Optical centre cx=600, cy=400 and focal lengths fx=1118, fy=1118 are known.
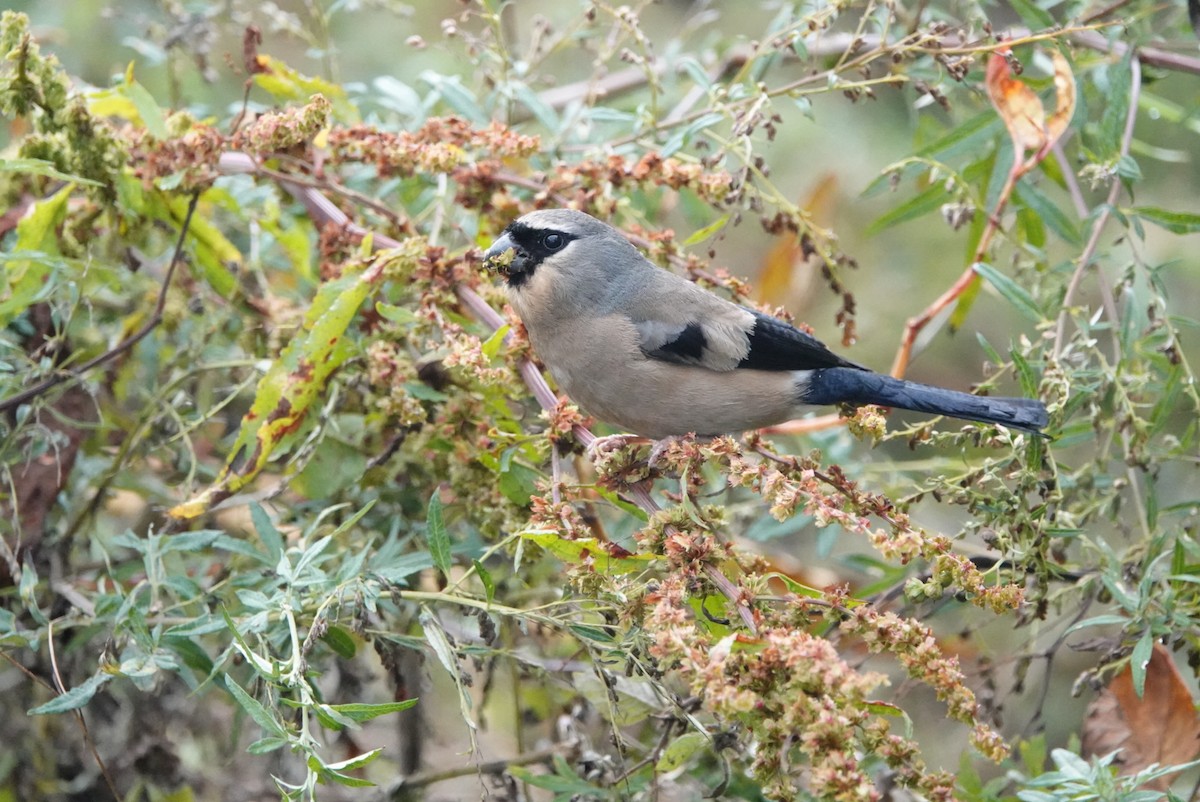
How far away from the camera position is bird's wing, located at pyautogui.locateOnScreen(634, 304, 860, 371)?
10.2ft

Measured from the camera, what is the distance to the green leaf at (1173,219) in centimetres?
310

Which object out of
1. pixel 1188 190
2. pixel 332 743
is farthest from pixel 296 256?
pixel 1188 190

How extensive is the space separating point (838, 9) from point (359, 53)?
3313 mm

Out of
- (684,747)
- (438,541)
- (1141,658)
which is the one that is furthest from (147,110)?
(1141,658)

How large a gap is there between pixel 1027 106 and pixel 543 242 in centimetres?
141

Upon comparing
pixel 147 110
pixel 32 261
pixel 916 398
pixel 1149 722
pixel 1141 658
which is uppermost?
pixel 147 110

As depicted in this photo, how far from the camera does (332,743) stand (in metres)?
3.65

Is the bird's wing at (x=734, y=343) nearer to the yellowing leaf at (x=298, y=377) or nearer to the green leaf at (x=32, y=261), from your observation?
the yellowing leaf at (x=298, y=377)

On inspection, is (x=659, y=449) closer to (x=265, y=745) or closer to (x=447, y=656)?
(x=447, y=656)

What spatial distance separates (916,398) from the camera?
296cm

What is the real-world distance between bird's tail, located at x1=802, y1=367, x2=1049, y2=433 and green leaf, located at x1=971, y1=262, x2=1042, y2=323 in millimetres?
286

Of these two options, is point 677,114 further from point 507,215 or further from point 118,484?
point 118,484

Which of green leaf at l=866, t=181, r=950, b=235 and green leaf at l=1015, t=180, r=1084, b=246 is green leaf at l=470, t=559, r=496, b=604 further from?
green leaf at l=1015, t=180, r=1084, b=246

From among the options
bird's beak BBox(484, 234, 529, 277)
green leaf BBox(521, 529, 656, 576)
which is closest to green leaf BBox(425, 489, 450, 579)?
green leaf BBox(521, 529, 656, 576)
